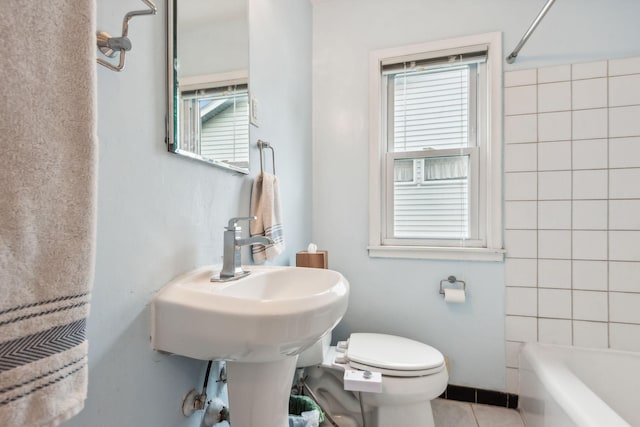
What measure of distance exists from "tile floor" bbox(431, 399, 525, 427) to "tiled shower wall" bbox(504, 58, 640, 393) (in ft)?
0.47

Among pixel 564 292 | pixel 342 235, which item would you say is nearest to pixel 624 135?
pixel 564 292

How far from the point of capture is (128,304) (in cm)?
63

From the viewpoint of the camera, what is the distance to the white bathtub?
1.12m

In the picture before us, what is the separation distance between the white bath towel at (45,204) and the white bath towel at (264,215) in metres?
0.72

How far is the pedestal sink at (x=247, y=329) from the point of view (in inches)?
22.8

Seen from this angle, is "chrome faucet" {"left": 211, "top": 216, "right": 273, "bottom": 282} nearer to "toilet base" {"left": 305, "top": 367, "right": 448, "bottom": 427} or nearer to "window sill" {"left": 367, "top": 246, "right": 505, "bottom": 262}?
"toilet base" {"left": 305, "top": 367, "right": 448, "bottom": 427}

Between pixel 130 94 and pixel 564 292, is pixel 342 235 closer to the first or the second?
pixel 564 292

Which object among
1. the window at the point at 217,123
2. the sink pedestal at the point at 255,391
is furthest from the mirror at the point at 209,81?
the sink pedestal at the point at 255,391

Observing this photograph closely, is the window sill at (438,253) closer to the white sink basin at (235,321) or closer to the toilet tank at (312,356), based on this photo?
the toilet tank at (312,356)

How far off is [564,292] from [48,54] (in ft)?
6.68

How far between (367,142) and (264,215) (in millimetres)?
944

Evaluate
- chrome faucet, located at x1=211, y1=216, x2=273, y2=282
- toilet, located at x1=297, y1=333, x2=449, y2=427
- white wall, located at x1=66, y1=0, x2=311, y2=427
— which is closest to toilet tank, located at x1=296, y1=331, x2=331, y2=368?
toilet, located at x1=297, y1=333, x2=449, y2=427

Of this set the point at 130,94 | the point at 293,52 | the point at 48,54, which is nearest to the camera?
the point at 48,54

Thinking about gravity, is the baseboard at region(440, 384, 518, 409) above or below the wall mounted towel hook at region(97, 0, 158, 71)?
below
